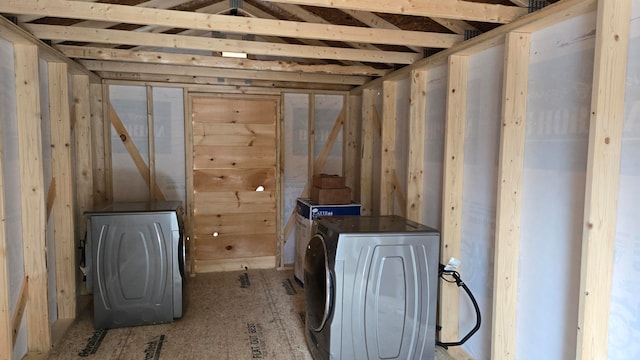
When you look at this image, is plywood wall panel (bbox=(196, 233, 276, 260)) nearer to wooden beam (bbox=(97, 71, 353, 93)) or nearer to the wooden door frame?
the wooden door frame

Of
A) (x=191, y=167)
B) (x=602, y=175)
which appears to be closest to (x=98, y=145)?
(x=191, y=167)

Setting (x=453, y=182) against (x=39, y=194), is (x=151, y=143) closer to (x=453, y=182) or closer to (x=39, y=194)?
(x=39, y=194)

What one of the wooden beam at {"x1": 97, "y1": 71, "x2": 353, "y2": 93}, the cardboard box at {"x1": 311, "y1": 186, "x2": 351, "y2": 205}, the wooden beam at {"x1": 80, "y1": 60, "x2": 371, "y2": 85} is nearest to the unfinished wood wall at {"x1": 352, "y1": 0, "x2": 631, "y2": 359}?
the wooden beam at {"x1": 80, "y1": 60, "x2": 371, "y2": 85}

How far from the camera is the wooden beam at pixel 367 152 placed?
13.8 ft

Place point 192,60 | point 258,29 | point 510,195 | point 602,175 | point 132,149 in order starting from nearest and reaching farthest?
point 602,175, point 510,195, point 258,29, point 192,60, point 132,149

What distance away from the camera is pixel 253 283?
415cm

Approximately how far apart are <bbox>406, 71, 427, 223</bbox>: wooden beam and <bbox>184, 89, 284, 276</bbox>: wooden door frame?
178 cm

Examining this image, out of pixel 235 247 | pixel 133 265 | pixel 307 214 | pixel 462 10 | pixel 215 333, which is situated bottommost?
pixel 215 333

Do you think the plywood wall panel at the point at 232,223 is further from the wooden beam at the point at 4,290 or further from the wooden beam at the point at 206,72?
the wooden beam at the point at 4,290

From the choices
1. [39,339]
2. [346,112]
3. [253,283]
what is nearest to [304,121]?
[346,112]

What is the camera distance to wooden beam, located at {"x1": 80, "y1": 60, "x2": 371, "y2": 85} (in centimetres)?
353

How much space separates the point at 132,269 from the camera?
120 inches

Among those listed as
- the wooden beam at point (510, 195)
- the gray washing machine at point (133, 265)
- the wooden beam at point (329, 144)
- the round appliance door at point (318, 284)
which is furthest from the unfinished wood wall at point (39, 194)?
the wooden beam at point (510, 195)

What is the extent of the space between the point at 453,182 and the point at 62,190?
292 centimetres
